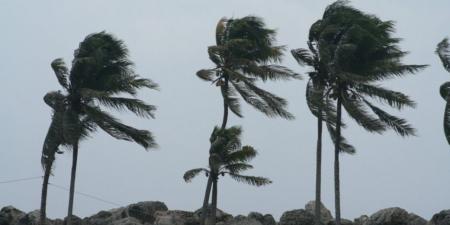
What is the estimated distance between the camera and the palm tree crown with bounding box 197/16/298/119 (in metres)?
38.9

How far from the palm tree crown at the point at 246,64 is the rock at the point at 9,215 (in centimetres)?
1271

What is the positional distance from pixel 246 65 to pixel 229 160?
5072 mm

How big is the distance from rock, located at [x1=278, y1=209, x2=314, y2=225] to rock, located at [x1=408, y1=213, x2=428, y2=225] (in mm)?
4687

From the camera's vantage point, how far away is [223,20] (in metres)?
41.1

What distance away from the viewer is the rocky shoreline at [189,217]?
38281 mm

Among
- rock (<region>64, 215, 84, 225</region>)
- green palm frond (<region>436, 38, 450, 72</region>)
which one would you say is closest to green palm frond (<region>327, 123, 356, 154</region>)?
green palm frond (<region>436, 38, 450, 72</region>)

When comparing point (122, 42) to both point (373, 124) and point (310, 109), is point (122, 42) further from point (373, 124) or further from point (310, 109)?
Result: point (373, 124)

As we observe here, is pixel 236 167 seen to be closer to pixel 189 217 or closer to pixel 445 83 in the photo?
pixel 189 217

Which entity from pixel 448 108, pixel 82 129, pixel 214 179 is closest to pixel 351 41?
pixel 448 108

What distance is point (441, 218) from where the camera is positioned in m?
36.9

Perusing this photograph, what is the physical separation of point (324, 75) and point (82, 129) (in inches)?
423

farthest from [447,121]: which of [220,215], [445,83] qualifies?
[220,215]

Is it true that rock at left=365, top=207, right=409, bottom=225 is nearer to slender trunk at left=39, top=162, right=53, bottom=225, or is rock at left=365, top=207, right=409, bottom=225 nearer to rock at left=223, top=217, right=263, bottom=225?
rock at left=223, top=217, right=263, bottom=225

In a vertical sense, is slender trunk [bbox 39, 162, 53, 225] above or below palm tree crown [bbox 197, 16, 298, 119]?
below
